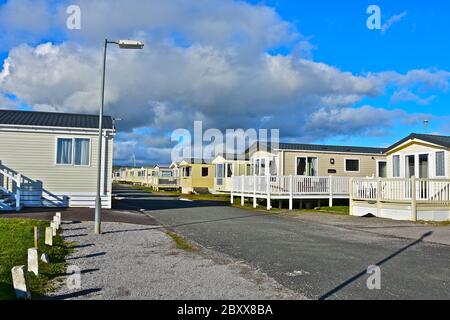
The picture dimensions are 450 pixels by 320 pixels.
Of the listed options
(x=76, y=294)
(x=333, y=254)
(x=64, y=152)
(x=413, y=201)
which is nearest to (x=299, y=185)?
(x=413, y=201)

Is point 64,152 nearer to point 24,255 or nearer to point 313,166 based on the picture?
point 24,255

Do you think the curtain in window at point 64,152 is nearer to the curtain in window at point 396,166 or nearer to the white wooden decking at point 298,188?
the white wooden decking at point 298,188

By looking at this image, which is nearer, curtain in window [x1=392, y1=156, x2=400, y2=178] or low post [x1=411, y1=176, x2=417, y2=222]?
low post [x1=411, y1=176, x2=417, y2=222]

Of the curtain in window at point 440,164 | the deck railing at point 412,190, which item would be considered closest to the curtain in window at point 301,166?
the deck railing at point 412,190

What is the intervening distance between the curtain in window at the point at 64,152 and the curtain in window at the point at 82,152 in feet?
1.04

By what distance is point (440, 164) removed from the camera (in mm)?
19359

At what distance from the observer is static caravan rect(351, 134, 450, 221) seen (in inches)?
699

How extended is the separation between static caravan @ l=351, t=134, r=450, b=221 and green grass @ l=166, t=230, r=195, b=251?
1014 cm

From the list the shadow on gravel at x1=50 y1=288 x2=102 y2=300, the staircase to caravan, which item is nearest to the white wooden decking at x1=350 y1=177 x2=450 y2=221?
the shadow on gravel at x1=50 y1=288 x2=102 y2=300

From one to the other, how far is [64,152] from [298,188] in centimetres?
1217

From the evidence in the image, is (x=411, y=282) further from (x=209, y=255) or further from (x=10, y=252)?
(x=10, y=252)

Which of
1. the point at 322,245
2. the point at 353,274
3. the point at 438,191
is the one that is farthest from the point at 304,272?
the point at 438,191

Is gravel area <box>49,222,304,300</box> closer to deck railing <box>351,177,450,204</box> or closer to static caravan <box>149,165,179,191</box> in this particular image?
deck railing <box>351,177,450,204</box>

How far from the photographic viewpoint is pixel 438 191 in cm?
1808
